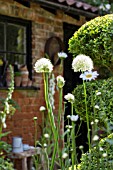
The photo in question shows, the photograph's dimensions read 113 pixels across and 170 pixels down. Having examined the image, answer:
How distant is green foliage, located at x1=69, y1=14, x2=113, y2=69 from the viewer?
2814mm

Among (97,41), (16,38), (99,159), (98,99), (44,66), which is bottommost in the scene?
(99,159)

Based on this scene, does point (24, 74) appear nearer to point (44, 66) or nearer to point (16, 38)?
point (16, 38)

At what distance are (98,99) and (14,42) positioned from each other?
352 cm

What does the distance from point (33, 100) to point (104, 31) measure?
3.56 meters

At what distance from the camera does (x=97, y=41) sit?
2885 mm

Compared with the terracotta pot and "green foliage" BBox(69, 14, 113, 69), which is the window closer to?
the terracotta pot

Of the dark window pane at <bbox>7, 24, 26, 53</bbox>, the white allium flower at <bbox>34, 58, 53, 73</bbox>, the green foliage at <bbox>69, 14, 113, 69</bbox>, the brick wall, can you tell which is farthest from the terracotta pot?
the white allium flower at <bbox>34, 58, 53, 73</bbox>

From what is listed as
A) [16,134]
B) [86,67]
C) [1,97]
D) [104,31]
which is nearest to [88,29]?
[104,31]

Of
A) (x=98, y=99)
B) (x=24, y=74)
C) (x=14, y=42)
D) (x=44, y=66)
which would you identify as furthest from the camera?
(x=14, y=42)

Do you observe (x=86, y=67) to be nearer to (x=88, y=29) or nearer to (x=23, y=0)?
(x=88, y=29)

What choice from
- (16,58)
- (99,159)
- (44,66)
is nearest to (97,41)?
(44,66)

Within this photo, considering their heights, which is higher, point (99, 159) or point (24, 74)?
point (24, 74)

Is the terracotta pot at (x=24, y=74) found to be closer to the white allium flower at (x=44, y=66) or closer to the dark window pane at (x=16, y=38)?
the dark window pane at (x=16, y=38)

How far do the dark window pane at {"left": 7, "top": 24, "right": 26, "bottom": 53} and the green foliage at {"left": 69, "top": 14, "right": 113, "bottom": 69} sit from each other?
10.2 feet
